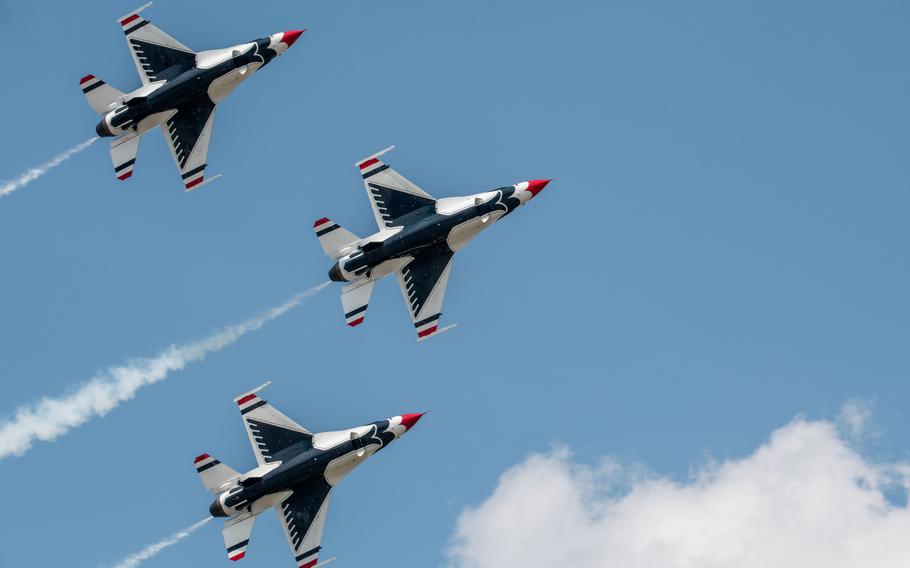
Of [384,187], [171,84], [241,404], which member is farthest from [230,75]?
[241,404]

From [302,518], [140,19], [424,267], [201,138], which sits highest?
[140,19]

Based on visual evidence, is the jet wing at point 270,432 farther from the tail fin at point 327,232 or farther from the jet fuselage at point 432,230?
the tail fin at point 327,232

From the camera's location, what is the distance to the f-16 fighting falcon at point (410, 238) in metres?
145

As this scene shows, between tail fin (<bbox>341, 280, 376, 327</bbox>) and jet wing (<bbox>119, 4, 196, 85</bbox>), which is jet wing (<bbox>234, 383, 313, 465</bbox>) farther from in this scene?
jet wing (<bbox>119, 4, 196, 85</bbox>)

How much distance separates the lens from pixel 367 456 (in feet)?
474

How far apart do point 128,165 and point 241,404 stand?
18.9 meters

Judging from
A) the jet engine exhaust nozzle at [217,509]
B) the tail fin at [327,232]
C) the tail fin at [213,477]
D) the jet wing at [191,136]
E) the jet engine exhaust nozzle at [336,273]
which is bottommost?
the jet engine exhaust nozzle at [217,509]

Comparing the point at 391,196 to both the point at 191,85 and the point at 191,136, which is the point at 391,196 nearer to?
the point at 191,136

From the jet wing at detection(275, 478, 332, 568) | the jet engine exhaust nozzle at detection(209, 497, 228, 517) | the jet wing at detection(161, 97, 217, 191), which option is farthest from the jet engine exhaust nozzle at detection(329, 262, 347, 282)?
the jet engine exhaust nozzle at detection(209, 497, 228, 517)

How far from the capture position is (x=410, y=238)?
14500 cm

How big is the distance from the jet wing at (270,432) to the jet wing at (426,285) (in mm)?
11237

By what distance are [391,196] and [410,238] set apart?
12.8 ft

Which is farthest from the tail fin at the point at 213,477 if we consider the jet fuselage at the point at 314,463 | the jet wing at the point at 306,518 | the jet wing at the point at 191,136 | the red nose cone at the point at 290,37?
the red nose cone at the point at 290,37

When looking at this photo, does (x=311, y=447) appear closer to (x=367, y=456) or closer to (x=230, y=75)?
(x=367, y=456)
